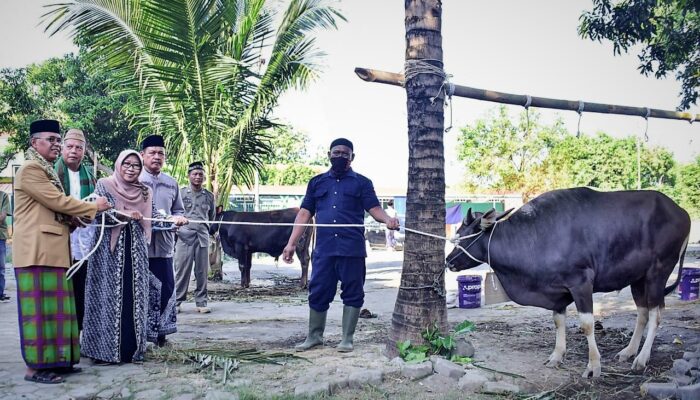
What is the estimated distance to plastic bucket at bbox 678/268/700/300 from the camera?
8.84m

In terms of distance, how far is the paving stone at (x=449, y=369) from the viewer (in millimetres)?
4805

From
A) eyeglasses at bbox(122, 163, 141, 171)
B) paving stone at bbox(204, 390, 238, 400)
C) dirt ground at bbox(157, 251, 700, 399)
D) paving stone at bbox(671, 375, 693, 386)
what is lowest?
dirt ground at bbox(157, 251, 700, 399)

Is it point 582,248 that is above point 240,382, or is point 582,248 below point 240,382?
above

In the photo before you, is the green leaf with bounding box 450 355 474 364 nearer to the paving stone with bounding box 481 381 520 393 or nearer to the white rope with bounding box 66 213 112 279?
the paving stone with bounding box 481 381 520 393

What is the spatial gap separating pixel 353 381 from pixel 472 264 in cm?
190


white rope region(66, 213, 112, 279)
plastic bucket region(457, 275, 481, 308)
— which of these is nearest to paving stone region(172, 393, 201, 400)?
white rope region(66, 213, 112, 279)

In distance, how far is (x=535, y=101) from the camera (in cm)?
623

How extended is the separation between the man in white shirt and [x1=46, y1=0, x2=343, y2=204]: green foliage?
18.8 ft

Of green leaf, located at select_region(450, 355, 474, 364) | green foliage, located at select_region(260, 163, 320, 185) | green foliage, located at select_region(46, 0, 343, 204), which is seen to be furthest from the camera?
green foliage, located at select_region(260, 163, 320, 185)

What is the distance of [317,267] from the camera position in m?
5.91

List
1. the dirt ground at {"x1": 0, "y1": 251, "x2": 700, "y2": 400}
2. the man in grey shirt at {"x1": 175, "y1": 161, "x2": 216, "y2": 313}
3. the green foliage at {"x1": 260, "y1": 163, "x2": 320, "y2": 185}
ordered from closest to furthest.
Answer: the dirt ground at {"x1": 0, "y1": 251, "x2": 700, "y2": 400} < the man in grey shirt at {"x1": 175, "y1": 161, "x2": 216, "y2": 313} < the green foliage at {"x1": 260, "y1": 163, "x2": 320, "y2": 185}

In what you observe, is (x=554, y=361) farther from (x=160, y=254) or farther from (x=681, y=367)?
(x=160, y=254)

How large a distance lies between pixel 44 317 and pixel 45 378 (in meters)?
0.46

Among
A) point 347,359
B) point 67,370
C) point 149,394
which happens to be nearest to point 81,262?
point 67,370
